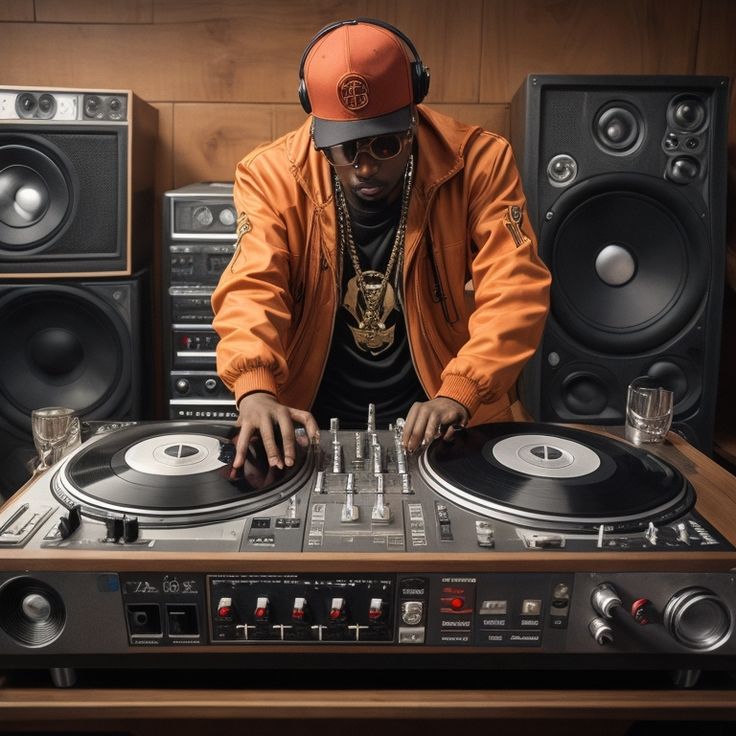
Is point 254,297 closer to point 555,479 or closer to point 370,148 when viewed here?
point 370,148

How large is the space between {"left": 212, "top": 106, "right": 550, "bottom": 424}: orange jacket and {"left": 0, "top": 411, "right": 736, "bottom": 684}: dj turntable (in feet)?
1.44

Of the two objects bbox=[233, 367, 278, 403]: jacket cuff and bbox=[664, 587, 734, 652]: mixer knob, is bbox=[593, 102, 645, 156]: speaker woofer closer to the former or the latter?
bbox=[233, 367, 278, 403]: jacket cuff

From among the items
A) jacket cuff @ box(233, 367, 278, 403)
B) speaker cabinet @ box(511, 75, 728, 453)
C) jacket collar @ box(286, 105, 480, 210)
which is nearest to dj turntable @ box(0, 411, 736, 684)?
jacket cuff @ box(233, 367, 278, 403)

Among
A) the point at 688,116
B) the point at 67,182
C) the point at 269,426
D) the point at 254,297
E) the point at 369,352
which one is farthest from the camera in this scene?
the point at 67,182

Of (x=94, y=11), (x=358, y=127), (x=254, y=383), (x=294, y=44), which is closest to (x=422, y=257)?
(x=358, y=127)

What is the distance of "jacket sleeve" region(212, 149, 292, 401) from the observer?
45.5 inches

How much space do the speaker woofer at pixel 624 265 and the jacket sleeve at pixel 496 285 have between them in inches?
20.5

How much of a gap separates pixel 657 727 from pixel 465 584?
0.34 metres

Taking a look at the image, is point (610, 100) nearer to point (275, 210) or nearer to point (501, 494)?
point (275, 210)

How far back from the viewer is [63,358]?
2.09 metres

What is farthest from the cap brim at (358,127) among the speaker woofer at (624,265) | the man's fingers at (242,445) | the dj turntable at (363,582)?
the speaker woofer at (624,265)

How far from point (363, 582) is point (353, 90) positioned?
2.45 feet

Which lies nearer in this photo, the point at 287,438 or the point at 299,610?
the point at 299,610

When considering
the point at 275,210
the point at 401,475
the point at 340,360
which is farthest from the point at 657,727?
the point at 275,210
